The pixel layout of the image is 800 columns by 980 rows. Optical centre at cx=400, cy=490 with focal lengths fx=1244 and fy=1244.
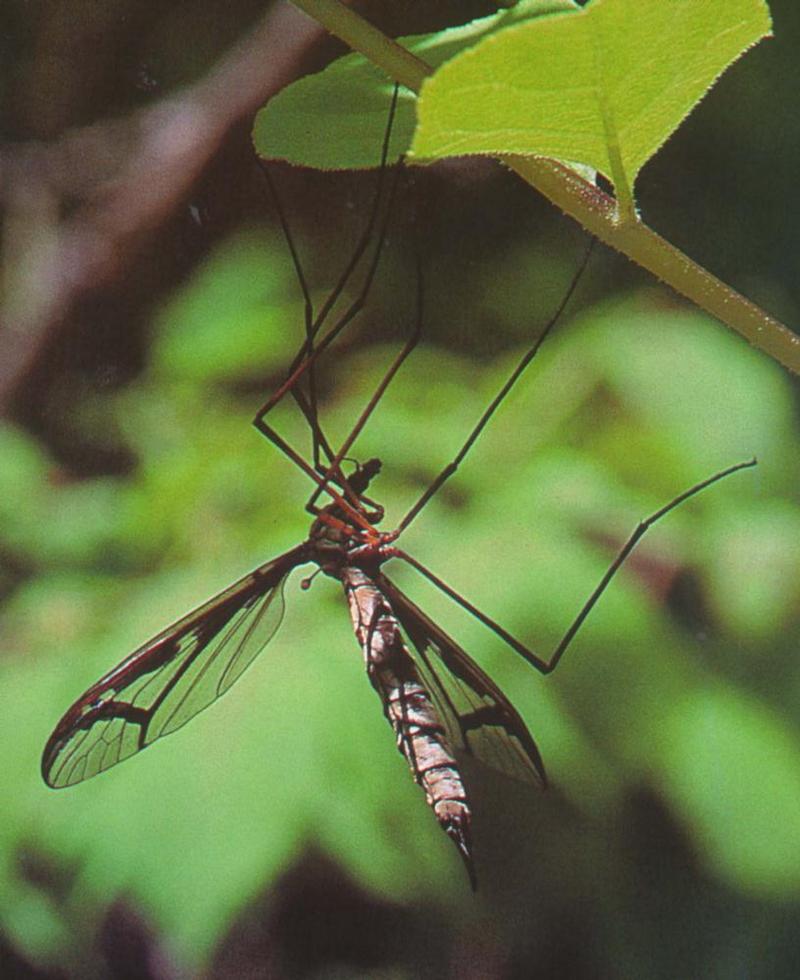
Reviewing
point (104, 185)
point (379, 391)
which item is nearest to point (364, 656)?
point (379, 391)

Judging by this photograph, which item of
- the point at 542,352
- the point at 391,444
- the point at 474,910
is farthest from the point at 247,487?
the point at 474,910

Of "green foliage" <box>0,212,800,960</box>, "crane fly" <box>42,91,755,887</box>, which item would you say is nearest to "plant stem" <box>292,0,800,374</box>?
"crane fly" <box>42,91,755,887</box>

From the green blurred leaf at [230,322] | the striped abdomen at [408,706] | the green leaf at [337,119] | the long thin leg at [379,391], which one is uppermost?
the green blurred leaf at [230,322]

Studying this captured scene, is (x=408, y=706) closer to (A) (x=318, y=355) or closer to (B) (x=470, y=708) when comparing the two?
(B) (x=470, y=708)

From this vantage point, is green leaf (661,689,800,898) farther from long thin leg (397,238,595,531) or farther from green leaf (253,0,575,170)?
green leaf (253,0,575,170)

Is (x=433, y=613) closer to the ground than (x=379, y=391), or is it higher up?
closer to the ground

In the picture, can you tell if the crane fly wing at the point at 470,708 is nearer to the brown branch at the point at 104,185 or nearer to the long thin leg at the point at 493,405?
the long thin leg at the point at 493,405

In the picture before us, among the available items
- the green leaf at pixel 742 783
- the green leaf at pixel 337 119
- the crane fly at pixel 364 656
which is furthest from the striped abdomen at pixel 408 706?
the green leaf at pixel 337 119
